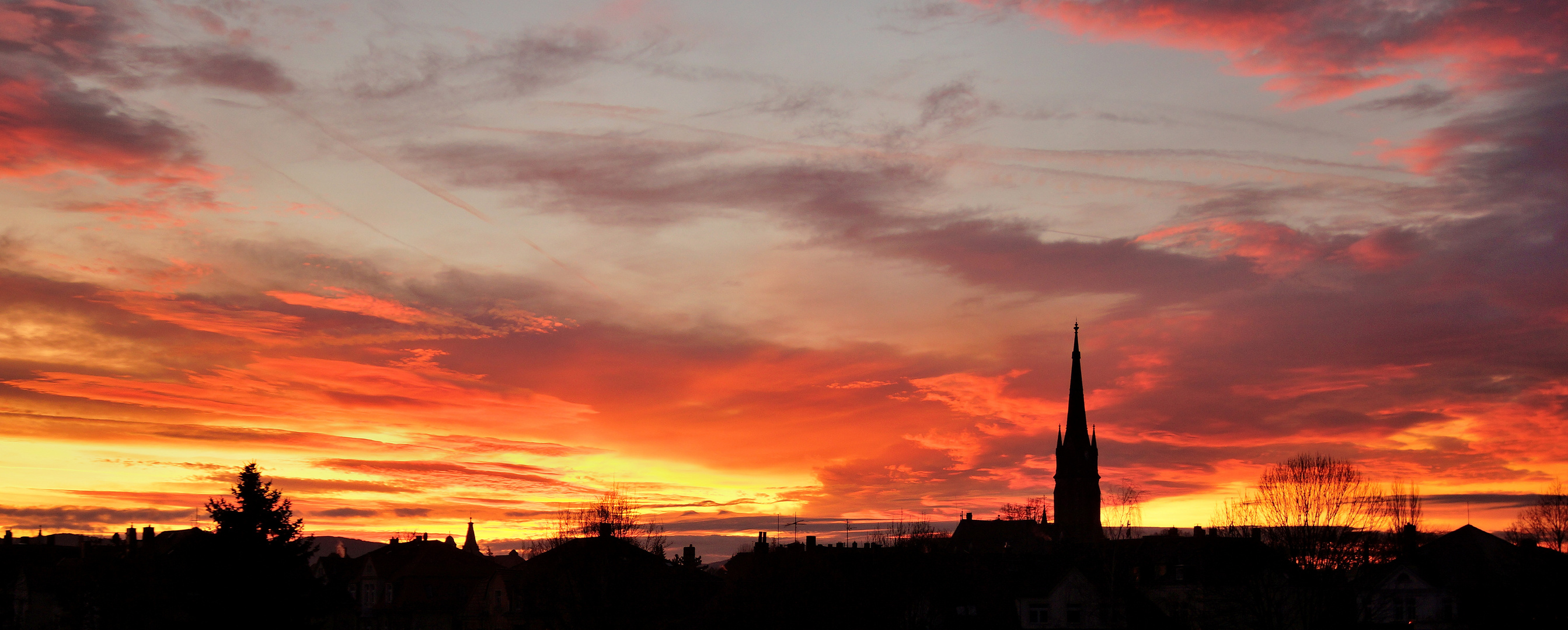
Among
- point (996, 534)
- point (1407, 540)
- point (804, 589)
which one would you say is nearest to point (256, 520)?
point (804, 589)

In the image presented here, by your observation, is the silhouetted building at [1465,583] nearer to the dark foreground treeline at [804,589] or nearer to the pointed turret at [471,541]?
the dark foreground treeline at [804,589]

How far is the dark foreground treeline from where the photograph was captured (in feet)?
181

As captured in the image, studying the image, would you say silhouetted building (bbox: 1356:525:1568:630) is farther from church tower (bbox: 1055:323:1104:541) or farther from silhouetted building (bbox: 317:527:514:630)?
church tower (bbox: 1055:323:1104:541)

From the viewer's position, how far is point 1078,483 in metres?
183

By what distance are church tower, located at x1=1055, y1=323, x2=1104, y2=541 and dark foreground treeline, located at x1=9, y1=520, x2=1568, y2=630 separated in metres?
85.8

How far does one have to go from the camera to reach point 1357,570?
67.9 m

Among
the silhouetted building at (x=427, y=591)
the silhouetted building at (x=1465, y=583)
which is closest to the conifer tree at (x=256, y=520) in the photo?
the silhouetted building at (x=427, y=591)

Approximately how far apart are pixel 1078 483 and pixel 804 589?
13283 centimetres

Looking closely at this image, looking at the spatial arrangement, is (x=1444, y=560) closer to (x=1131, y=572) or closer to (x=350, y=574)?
(x=1131, y=572)

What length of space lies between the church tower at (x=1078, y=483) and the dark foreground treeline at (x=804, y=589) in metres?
85.8

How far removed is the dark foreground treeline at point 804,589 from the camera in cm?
5525

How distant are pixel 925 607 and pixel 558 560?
21.4m

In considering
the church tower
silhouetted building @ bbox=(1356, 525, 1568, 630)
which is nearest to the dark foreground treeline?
silhouetted building @ bbox=(1356, 525, 1568, 630)

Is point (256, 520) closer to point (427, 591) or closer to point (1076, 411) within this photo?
point (427, 591)
